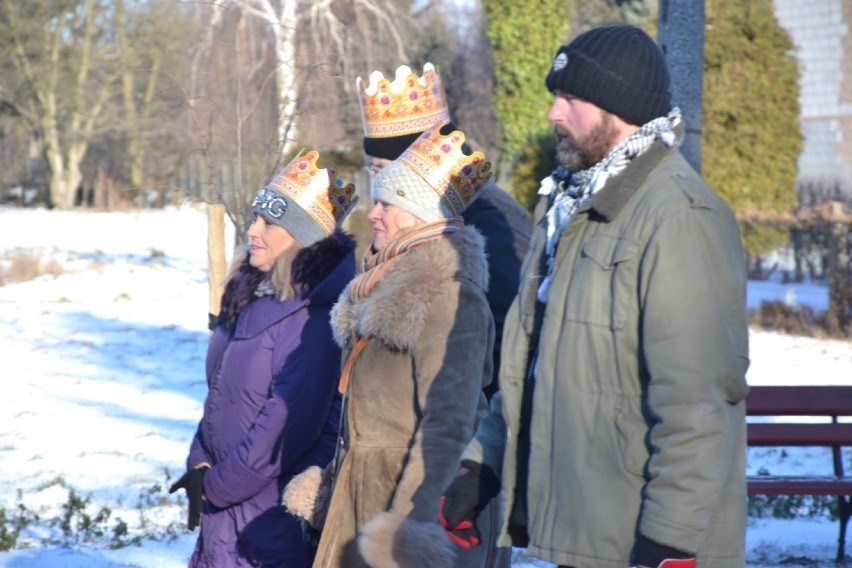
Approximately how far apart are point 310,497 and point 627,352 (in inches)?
54.2

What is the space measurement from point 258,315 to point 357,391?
61 centimetres

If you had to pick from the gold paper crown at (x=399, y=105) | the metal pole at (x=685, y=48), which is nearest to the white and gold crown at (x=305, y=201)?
the gold paper crown at (x=399, y=105)

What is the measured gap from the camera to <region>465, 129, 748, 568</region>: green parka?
2.26 metres

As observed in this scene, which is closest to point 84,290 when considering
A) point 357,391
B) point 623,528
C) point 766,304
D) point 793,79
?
point 766,304

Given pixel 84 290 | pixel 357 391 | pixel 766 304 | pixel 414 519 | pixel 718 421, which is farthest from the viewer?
pixel 84 290

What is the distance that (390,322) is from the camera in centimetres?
321

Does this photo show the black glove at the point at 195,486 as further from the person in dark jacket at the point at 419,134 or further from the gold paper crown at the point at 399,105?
the gold paper crown at the point at 399,105

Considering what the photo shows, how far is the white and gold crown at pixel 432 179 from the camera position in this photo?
3.44 meters

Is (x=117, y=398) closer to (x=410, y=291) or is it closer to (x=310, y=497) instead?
(x=310, y=497)

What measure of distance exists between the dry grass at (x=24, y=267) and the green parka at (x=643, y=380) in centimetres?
1529

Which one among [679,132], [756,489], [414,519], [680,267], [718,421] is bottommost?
[756,489]

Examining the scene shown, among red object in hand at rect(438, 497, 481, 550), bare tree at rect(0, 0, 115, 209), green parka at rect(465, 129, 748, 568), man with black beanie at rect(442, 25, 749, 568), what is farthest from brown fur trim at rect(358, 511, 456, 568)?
bare tree at rect(0, 0, 115, 209)

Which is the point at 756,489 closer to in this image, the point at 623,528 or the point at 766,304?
the point at 623,528

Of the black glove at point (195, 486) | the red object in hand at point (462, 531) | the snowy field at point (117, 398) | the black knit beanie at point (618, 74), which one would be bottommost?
the snowy field at point (117, 398)
